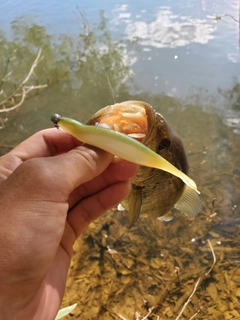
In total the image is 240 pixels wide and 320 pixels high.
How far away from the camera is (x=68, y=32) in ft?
26.3

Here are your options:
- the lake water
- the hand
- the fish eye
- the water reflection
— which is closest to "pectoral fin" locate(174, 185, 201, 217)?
the fish eye

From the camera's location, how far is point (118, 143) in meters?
1.39

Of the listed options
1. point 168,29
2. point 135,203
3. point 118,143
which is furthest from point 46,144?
point 168,29

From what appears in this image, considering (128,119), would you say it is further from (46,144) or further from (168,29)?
(168,29)

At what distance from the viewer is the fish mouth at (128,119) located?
1.51 m

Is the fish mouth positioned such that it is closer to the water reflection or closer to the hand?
the hand

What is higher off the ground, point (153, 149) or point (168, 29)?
point (153, 149)

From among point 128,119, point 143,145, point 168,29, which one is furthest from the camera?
point 168,29

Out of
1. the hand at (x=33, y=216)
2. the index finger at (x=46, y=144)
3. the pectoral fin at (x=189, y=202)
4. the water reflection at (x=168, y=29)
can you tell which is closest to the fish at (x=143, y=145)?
the pectoral fin at (x=189, y=202)

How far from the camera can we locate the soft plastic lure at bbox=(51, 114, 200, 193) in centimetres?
137

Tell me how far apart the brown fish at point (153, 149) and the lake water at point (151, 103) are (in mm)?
289

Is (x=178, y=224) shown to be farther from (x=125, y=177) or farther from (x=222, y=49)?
(x=222, y=49)

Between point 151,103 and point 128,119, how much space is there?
4.67 meters

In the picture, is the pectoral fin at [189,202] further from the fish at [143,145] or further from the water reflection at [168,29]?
the water reflection at [168,29]
